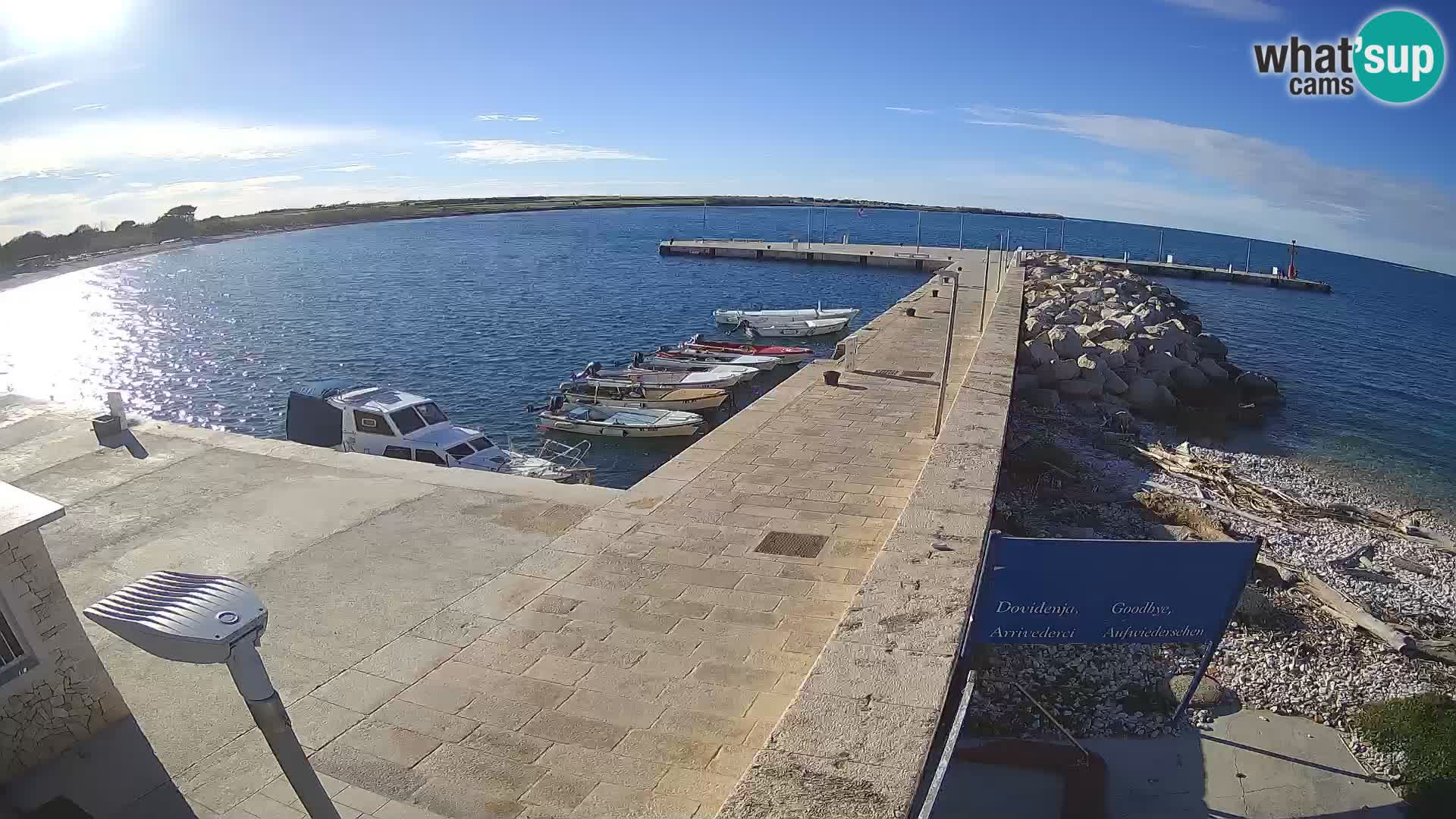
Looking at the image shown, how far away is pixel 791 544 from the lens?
7914mm

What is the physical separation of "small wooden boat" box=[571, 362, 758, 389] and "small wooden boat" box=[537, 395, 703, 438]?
169cm

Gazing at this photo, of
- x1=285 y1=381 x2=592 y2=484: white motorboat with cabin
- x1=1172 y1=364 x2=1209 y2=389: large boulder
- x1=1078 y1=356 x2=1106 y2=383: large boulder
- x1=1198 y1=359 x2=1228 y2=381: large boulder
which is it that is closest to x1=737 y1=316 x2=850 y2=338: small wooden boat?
x1=1172 y1=364 x2=1209 y2=389: large boulder

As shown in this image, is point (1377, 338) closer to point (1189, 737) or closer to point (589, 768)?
point (1189, 737)

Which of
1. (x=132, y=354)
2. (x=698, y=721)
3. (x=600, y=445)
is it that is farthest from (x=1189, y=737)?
(x=132, y=354)

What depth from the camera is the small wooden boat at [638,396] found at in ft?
72.9

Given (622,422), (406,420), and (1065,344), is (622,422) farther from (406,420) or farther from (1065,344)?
(1065,344)

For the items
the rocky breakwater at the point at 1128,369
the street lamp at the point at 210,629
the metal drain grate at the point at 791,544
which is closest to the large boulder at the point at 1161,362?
the rocky breakwater at the point at 1128,369

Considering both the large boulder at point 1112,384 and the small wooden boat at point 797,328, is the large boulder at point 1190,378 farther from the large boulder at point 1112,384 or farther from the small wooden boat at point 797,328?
the small wooden boat at point 797,328

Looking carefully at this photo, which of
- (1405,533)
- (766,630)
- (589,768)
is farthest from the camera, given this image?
(1405,533)

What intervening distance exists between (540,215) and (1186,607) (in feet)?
583

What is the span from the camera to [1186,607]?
18.8 ft

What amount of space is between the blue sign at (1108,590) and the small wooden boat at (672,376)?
17.9 meters

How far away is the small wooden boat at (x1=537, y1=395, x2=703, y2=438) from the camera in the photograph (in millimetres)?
20844

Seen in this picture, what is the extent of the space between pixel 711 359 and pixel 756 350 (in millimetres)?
2117
